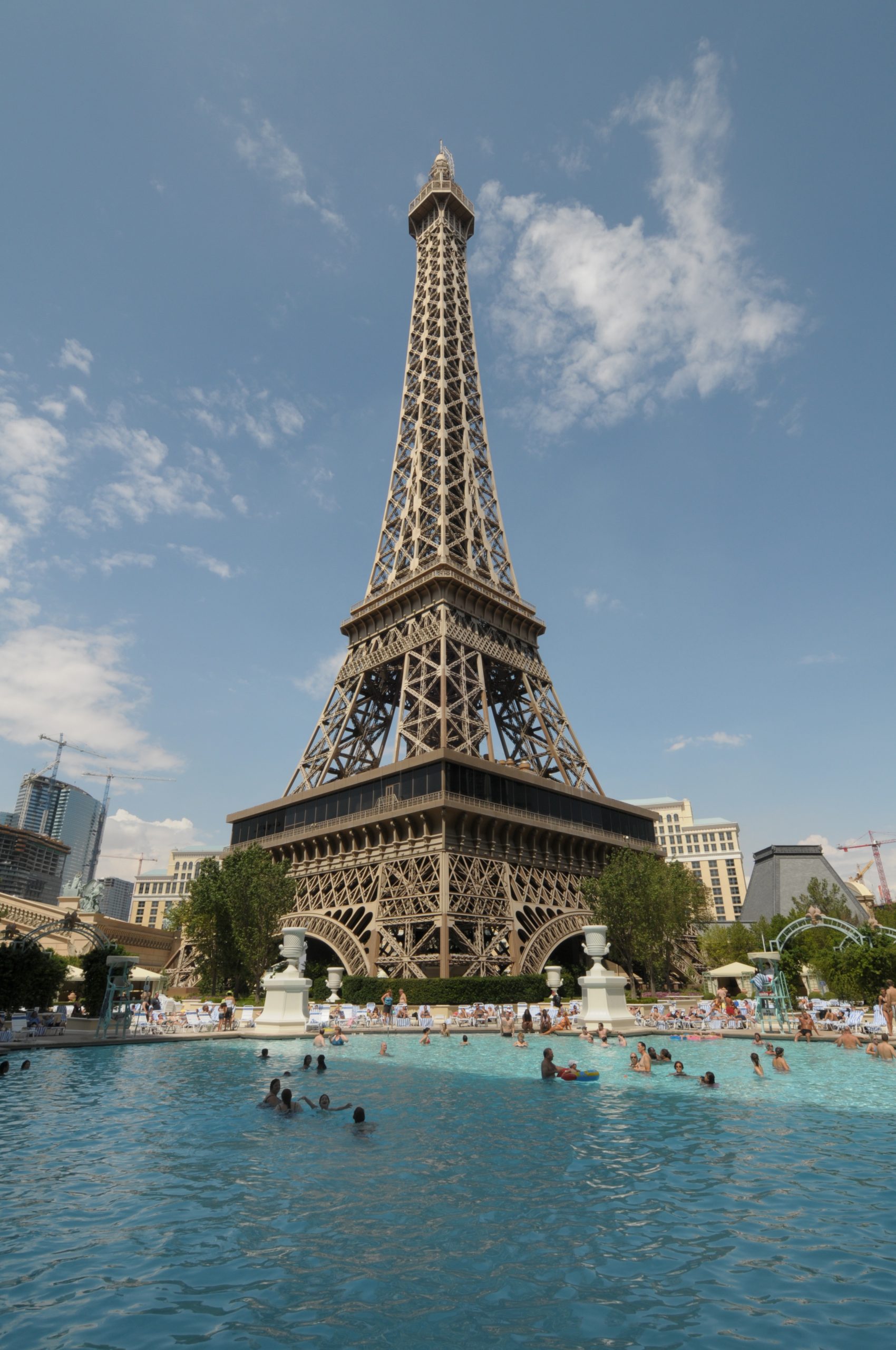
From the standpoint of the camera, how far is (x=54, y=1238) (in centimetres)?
773

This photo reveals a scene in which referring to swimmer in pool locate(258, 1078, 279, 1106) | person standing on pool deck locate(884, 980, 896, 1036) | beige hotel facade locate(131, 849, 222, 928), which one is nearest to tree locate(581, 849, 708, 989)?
person standing on pool deck locate(884, 980, 896, 1036)

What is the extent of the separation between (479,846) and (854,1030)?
862 inches

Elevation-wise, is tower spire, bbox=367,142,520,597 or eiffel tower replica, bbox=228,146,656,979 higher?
tower spire, bbox=367,142,520,597

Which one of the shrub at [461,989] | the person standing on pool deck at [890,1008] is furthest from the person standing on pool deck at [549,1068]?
the shrub at [461,989]

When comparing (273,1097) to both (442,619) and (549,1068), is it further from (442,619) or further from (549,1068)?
(442,619)

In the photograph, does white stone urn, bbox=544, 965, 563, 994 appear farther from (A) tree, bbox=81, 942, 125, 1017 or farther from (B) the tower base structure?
(A) tree, bbox=81, 942, 125, 1017

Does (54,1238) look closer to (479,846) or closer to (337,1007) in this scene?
(337,1007)

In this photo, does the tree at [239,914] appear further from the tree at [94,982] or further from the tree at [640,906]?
the tree at [640,906]

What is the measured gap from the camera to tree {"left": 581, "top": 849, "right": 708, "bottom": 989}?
42469 millimetres

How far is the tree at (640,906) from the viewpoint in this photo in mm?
42469

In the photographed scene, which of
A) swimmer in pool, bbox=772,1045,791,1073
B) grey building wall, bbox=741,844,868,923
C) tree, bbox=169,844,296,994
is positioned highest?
grey building wall, bbox=741,844,868,923

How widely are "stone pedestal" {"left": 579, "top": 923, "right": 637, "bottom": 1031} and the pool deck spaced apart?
447 millimetres

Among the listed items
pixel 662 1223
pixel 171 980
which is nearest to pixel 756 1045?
pixel 662 1223

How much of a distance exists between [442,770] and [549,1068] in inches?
967
